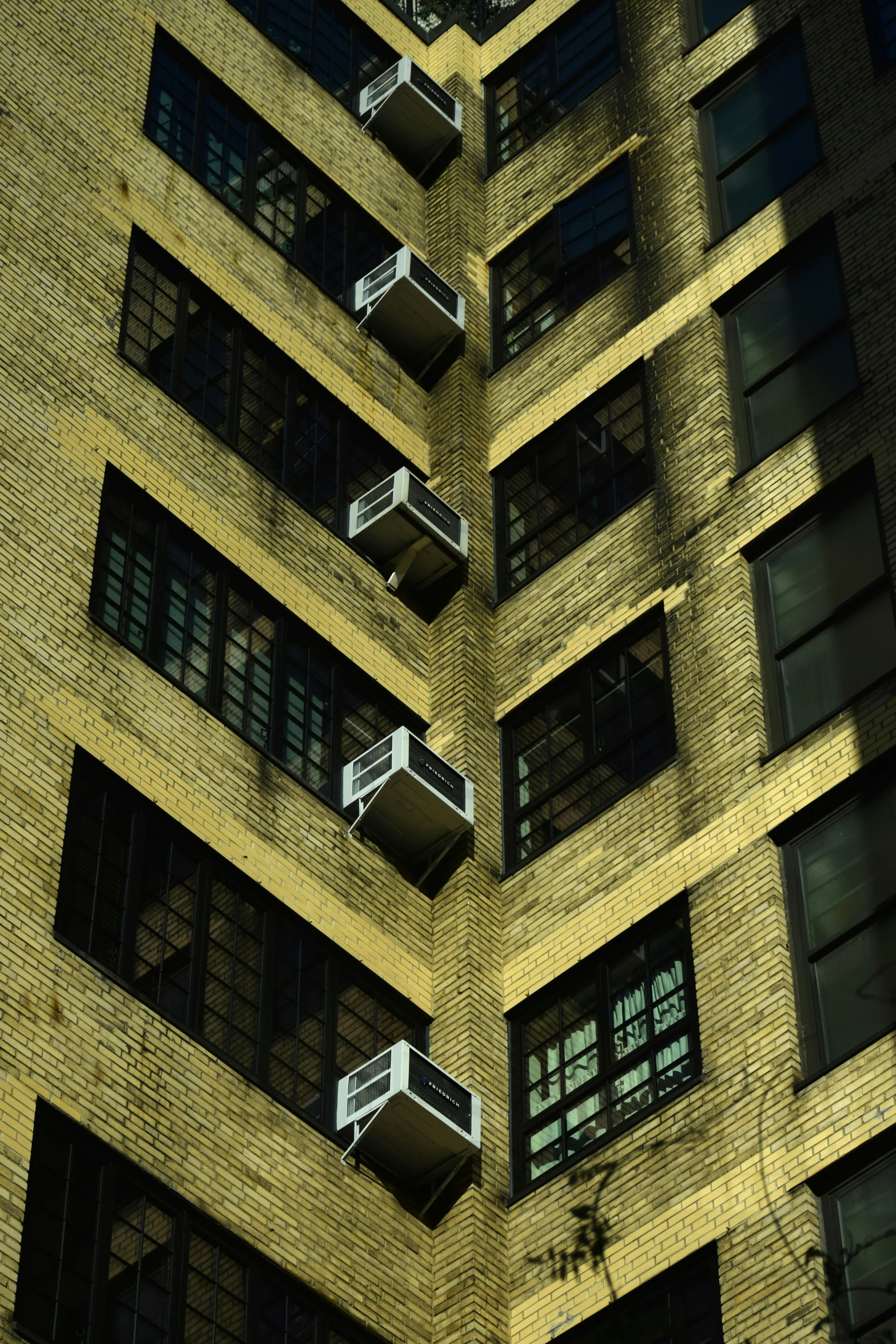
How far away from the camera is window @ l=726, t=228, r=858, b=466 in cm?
2448

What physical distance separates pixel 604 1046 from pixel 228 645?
6431mm

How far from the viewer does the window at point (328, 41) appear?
3175cm

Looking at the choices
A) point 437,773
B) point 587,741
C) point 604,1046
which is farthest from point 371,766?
point 604,1046

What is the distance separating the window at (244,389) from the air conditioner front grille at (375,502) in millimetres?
267

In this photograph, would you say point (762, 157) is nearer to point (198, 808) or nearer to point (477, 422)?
point (477, 422)

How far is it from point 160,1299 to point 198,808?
5.53 m

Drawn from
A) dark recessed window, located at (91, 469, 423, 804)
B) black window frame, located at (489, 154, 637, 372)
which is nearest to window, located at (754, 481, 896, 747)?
dark recessed window, located at (91, 469, 423, 804)

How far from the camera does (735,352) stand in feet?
86.1

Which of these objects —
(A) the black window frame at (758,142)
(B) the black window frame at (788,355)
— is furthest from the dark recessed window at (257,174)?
(B) the black window frame at (788,355)

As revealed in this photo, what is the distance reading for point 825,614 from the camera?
2234 cm

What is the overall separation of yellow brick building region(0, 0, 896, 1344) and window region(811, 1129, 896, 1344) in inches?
1.8

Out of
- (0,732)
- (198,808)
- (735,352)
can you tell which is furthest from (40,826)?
(735,352)

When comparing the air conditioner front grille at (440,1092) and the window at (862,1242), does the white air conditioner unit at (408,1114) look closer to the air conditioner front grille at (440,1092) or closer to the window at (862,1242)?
the air conditioner front grille at (440,1092)

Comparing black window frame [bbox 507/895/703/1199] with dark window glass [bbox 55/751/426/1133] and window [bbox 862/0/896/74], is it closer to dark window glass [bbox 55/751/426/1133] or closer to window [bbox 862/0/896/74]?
dark window glass [bbox 55/751/426/1133]
